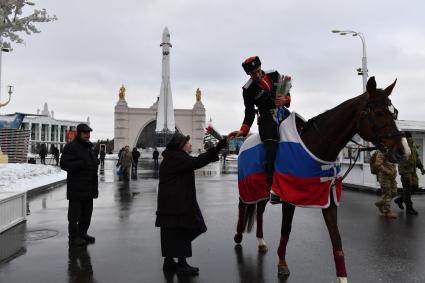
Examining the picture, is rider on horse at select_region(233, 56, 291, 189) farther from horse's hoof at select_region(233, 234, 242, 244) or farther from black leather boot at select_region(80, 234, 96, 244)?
black leather boot at select_region(80, 234, 96, 244)

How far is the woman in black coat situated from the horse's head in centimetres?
164

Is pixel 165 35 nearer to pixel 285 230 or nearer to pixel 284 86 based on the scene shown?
pixel 284 86

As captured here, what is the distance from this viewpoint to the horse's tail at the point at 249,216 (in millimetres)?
5688

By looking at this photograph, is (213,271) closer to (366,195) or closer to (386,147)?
(386,147)

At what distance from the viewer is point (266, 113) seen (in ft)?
15.4

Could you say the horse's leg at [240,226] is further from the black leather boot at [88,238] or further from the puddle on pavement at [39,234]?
the puddle on pavement at [39,234]

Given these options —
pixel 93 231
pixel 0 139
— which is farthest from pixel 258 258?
pixel 0 139

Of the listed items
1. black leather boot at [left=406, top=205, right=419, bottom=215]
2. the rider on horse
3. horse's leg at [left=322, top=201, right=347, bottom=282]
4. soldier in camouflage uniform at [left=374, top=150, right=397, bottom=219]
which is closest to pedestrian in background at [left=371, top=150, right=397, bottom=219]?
soldier in camouflage uniform at [left=374, top=150, right=397, bottom=219]

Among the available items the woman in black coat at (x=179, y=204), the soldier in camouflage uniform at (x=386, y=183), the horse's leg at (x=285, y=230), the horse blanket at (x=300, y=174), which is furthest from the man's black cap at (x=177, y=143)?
the soldier in camouflage uniform at (x=386, y=183)

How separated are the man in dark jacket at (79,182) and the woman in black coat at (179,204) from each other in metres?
2.02

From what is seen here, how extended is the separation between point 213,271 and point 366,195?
32.3 feet

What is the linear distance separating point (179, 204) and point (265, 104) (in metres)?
1.83

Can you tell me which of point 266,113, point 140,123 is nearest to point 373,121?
point 266,113

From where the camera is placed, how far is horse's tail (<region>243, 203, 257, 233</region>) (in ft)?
18.7
